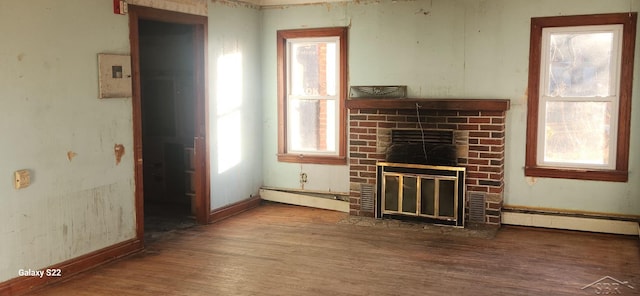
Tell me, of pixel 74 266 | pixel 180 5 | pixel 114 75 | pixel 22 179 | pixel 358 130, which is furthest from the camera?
pixel 358 130

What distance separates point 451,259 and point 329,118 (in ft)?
8.11

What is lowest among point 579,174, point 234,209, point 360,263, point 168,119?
point 360,263

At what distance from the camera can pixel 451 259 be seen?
474cm

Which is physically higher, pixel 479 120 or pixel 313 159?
pixel 479 120

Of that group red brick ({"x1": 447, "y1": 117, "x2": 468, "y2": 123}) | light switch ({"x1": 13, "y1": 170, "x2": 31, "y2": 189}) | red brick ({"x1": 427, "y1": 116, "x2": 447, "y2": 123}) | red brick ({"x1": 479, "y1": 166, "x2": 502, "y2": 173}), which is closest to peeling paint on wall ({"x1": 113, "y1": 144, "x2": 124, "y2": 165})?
light switch ({"x1": 13, "y1": 170, "x2": 31, "y2": 189})

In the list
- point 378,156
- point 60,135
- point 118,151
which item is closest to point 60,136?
point 60,135

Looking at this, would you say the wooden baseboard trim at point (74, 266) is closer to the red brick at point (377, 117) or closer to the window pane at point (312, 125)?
the window pane at point (312, 125)

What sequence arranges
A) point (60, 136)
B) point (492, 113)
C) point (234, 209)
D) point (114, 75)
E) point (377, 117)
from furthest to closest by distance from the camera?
point (234, 209), point (377, 117), point (492, 113), point (114, 75), point (60, 136)

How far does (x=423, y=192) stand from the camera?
19.1 ft

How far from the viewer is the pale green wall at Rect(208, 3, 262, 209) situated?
6.02 meters

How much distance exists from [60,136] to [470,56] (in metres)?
3.90

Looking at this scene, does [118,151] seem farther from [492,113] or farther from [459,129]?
[492,113]

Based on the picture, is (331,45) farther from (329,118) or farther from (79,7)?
(79,7)

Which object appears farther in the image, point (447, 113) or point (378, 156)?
point (378, 156)
